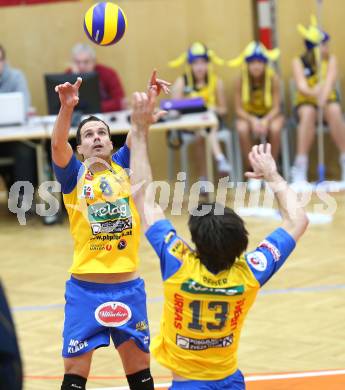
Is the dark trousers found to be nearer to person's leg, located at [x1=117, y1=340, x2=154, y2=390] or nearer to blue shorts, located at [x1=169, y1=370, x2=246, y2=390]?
person's leg, located at [x1=117, y1=340, x2=154, y2=390]

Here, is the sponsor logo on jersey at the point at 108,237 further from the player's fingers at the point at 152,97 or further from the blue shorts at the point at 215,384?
the blue shorts at the point at 215,384

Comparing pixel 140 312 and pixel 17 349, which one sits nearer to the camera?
pixel 17 349

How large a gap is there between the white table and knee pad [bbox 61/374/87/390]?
641 cm

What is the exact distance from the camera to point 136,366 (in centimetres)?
497

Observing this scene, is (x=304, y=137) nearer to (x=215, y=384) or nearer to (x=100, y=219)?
(x=100, y=219)

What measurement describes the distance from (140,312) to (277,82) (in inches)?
329

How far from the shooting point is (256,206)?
1171 cm

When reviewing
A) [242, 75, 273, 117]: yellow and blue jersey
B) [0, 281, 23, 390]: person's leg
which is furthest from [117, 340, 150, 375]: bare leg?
[242, 75, 273, 117]: yellow and blue jersey

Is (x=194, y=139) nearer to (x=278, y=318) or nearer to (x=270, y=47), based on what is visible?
(x=270, y=47)

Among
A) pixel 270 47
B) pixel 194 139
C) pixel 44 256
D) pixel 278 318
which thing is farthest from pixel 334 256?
pixel 270 47

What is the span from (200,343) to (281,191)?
714 mm

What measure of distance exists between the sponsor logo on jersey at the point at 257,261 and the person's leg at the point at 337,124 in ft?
29.8

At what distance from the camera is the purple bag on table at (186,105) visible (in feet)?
39.6

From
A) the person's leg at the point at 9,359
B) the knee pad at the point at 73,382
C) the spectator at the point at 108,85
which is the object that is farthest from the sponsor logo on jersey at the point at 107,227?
the spectator at the point at 108,85
